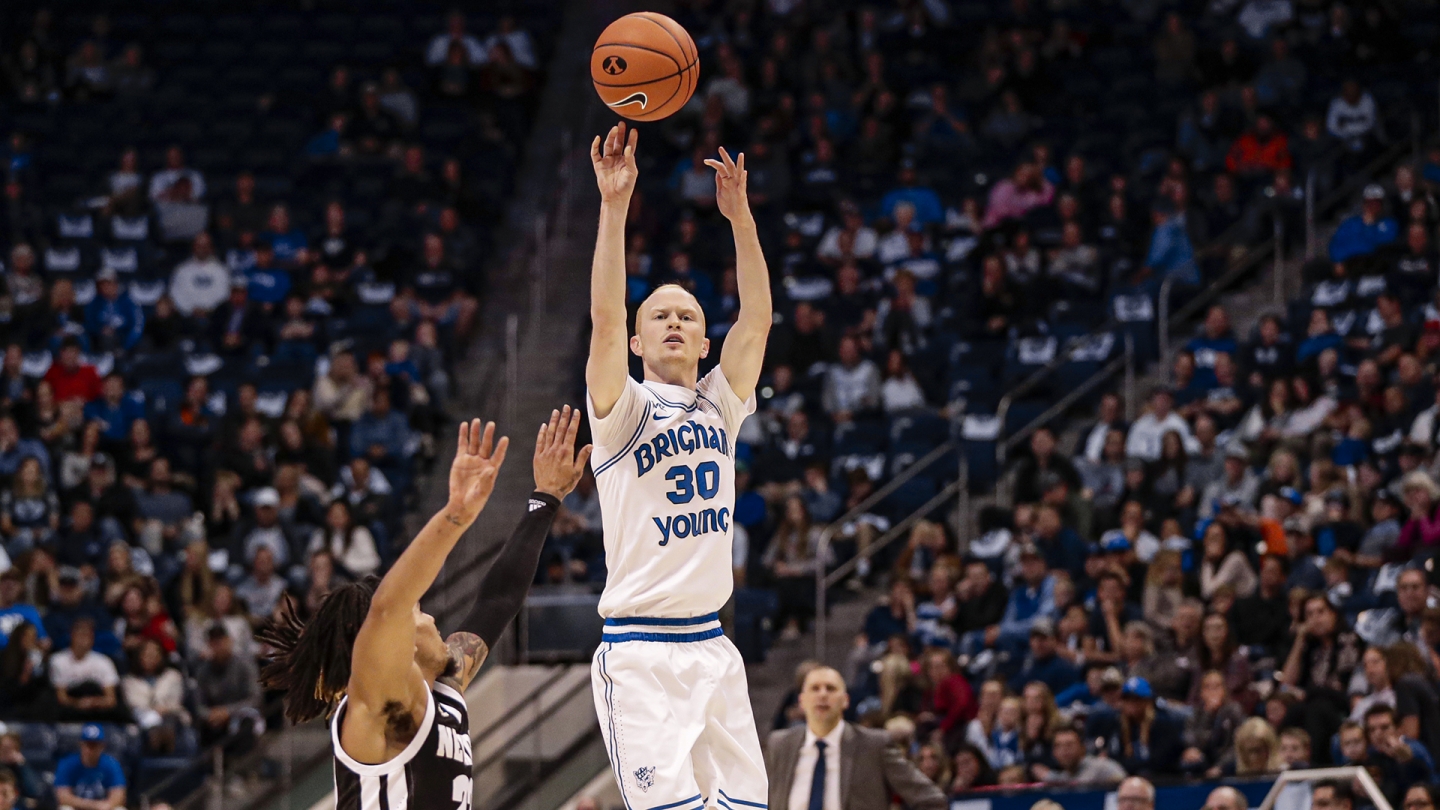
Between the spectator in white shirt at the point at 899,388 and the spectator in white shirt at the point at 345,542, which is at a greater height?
the spectator in white shirt at the point at 899,388

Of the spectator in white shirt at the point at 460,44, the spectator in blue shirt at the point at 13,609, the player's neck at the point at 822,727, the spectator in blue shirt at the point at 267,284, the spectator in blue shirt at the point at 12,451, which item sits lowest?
the player's neck at the point at 822,727

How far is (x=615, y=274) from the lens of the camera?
695 centimetres

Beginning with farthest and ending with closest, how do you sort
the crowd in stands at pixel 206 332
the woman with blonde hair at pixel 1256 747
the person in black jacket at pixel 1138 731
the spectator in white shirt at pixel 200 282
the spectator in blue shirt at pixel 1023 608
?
the spectator in white shirt at pixel 200 282, the crowd in stands at pixel 206 332, the spectator in blue shirt at pixel 1023 608, the person in black jacket at pixel 1138 731, the woman with blonde hair at pixel 1256 747

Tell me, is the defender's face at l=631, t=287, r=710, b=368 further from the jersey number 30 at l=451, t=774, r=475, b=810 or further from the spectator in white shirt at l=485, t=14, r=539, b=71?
the spectator in white shirt at l=485, t=14, r=539, b=71

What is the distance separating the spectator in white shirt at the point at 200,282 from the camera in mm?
19781

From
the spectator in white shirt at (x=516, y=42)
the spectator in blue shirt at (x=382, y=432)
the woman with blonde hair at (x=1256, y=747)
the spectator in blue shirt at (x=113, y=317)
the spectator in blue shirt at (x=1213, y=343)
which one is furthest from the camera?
the spectator in white shirt at (x=516, y=42)

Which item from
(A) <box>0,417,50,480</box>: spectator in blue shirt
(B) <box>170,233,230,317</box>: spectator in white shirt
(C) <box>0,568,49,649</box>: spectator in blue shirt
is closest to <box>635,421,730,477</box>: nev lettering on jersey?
(C) <box>0,568,49,649</box>: spectator in blue shirt

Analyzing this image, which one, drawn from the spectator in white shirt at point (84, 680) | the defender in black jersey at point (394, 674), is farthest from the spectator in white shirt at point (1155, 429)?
the defender in black jersey at point (394, 674)

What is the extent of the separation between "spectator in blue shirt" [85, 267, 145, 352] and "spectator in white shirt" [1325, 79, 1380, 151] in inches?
457

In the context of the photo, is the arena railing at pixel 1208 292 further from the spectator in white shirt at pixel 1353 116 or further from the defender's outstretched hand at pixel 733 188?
the defender's outstretched hand at pixel 733 188

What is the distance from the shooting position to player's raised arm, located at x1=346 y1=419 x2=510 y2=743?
17.6 feet

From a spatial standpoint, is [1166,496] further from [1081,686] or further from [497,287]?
[497,287]

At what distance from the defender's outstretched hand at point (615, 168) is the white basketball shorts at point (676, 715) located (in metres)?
1.53

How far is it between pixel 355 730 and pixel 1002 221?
559 inches
